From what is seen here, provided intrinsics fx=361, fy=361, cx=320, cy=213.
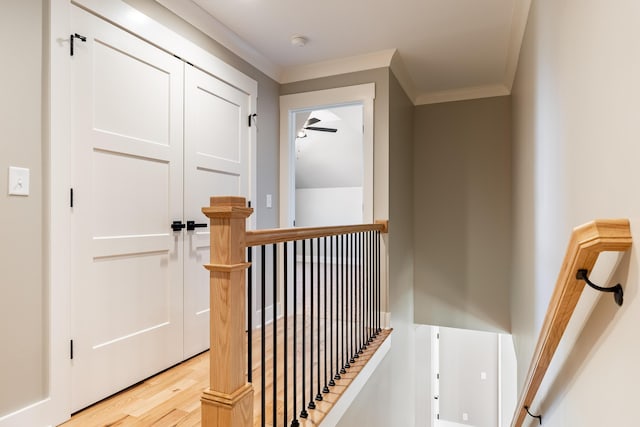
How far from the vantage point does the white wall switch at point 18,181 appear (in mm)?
1514

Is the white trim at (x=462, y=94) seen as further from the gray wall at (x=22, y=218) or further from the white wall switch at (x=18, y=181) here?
the white wall switch at (x=18, y=181)

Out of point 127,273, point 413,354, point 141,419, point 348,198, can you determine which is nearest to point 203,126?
point 127,273

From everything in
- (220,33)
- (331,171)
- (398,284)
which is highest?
(220,33)

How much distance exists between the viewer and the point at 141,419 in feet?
5.76

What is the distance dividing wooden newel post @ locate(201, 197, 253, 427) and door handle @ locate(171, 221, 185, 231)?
3.74 ft

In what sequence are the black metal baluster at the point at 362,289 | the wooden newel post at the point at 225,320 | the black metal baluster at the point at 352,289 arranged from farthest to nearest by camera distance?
the black metal baluster at the point at 362,289 → the black metal baluster at the point at 352,289 → the wooden newel post at the point at 225,320

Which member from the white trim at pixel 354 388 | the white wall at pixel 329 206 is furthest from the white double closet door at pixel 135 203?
the white wall at pixel 329 206

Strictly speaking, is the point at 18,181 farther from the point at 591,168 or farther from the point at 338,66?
the point at 338,66

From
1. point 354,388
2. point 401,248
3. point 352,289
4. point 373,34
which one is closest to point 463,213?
point 401,248

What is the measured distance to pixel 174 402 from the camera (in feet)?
6.26

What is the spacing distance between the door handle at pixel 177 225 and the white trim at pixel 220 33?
1357 mm

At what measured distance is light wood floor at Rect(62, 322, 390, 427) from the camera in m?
1.75

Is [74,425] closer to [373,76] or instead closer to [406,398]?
[373,76]

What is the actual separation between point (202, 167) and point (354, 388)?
1.84 m
